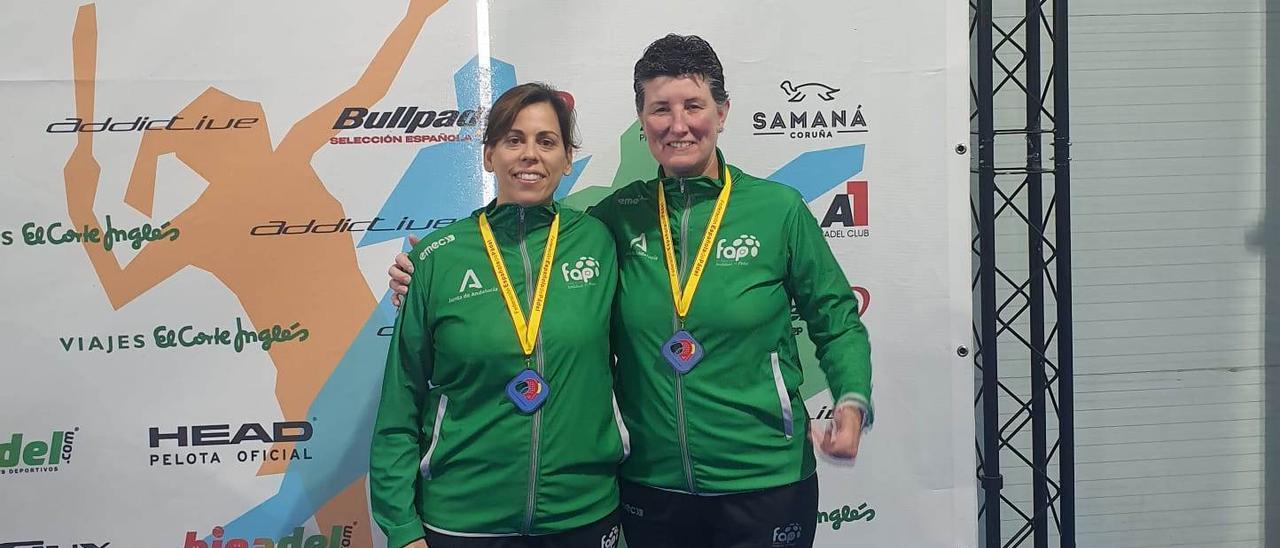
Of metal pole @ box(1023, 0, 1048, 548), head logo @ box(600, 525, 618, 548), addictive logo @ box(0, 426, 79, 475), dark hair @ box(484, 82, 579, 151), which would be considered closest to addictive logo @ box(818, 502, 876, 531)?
metal pole @ box(1023, 0, 1048, 548)

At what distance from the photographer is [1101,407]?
3.53 meters

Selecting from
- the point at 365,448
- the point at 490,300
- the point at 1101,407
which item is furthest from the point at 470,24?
the point at 1101,407

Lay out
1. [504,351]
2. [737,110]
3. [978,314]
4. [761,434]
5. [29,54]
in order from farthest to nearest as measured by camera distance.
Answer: [978,314]
[737,110]
[29,54]
[761,434]
[504,351]

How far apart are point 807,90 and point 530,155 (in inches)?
43.1

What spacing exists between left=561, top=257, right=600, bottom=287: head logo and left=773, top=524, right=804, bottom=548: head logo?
0.68 m

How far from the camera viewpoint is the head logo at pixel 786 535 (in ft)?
7.07

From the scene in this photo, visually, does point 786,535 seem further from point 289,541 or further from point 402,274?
point 289,541

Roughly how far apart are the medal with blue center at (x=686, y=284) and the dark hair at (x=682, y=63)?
0.22m

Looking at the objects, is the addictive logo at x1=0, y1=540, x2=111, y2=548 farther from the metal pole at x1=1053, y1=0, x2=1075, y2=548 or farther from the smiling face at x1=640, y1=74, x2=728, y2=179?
the metal pole at x1=1053, y1=0, x2=1075, y2=548

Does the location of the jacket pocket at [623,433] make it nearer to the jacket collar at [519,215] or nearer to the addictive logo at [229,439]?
the jacket collar at [519,215]

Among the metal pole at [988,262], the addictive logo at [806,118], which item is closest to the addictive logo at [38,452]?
the addictive logo at [806,118]

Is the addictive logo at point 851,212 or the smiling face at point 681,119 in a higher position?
the smiling face at point 681,119

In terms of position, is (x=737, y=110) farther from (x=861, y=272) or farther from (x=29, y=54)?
(x=29, y=54)

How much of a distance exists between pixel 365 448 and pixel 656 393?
109 cm
